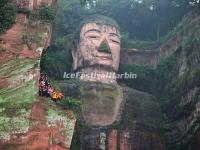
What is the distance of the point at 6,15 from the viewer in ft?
41.9

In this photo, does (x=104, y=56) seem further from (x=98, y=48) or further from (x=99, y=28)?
(x=99, y=28)

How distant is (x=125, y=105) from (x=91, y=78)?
2.31 meters

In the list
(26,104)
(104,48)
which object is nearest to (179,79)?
(104,48)

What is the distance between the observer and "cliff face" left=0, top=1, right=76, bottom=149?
9.73 meters

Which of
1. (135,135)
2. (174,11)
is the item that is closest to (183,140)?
(135,135)

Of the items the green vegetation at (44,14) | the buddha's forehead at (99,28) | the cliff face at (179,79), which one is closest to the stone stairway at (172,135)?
the cliff face at (179,79)

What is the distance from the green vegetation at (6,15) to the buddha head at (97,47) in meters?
5.17

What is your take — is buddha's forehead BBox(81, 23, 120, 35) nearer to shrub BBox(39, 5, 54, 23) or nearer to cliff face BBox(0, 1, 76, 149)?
shrub BBox(39, 5, 54, 23)

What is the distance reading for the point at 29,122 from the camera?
10031 millimetres

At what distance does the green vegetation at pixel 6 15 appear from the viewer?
12.7m

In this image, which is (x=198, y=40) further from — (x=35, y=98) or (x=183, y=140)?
(x=35, y=98)

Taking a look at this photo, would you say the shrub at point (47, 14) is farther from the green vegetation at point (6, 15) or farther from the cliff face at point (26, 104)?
the green vegetation at point (6, 15)

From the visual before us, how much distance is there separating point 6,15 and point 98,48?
5561 mm

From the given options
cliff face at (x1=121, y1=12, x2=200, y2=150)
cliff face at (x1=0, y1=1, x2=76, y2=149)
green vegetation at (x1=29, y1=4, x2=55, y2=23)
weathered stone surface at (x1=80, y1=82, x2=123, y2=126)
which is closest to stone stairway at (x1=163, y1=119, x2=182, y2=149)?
cliff face at (x1=121, y1=12, x2=200, y2=150)
